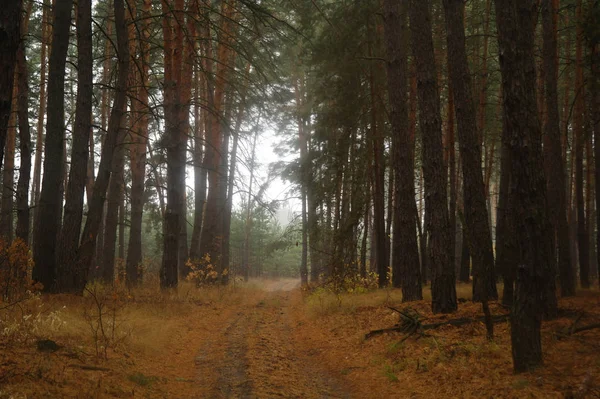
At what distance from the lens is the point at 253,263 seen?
176 feet

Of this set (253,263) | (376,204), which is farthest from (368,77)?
(253,263)

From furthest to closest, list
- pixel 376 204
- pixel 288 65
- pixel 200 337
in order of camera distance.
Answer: pixel 288 65
pixel 376 204
pixel 200 337

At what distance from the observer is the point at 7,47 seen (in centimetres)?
404

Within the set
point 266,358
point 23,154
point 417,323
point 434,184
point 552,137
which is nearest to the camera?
point 266,358

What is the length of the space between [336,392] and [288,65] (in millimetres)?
18771

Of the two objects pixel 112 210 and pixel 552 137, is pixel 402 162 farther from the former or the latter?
pixel 112 210

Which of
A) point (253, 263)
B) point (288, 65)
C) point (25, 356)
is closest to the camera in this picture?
point (25, 356)

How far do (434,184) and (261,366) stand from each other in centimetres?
510

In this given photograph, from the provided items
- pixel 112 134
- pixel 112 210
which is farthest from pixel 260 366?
pixel 112 210

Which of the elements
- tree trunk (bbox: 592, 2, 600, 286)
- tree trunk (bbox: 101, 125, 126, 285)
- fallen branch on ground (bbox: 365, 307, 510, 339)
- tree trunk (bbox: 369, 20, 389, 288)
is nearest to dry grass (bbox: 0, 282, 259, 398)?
fallen branch on ground (bbox: 365, 307, 510, 339)

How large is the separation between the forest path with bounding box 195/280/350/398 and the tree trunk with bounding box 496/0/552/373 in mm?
2294

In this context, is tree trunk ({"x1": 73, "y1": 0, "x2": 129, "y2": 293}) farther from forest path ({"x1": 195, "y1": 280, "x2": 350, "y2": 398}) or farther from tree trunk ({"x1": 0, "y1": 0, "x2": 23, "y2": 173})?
tree trunk ({"x1": 0, "y1": 0, "x2": 23, "y2": 173})

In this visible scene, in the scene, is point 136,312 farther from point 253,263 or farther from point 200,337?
point 253,263

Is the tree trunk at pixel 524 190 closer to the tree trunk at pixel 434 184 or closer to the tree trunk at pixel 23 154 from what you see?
the tree trunk at pixel 434 184
